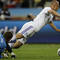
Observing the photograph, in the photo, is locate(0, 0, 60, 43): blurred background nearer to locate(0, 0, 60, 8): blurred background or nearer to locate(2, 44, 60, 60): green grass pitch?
locate(0, 0, 60, 8): blurred background

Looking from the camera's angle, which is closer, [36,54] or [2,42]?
[2,42]

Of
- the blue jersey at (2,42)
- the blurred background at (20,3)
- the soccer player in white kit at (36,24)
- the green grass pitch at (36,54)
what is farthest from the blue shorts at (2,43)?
the blurred background at (20,3)

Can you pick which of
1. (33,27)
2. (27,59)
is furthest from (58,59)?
(33,27)

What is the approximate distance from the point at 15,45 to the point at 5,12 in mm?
8215

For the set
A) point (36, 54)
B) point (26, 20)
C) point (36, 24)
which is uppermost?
point (36, 24)

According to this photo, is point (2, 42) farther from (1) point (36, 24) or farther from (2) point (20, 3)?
(2) point (20, 3)

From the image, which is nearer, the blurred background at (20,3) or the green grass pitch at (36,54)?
the green grass pitch at (36,54)

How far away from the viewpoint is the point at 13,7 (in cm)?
2438

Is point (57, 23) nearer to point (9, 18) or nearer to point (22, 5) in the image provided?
point (9, 18)

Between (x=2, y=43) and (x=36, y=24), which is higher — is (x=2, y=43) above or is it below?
below

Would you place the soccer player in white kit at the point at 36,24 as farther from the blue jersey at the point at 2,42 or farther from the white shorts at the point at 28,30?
the blue jersey at the point at 2,42

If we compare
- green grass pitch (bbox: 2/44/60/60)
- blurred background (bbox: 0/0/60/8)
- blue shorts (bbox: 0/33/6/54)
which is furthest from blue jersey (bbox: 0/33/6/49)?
blurred background (bbox: 0/0/60/8)

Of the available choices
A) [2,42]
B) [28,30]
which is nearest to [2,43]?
[2,42]

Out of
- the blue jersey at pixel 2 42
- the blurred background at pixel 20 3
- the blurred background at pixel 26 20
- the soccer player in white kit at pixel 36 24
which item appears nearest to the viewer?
the blue jersey at pixel 2 42
